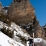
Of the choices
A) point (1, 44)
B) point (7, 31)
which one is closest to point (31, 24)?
point (7, 31)

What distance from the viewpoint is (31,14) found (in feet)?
99.5

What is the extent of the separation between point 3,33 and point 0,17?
16.8 ft

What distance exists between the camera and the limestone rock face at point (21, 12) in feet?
96.8

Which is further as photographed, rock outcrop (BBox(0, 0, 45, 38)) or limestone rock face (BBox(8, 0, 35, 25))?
limestone rock face (BBox(8, 0, 35, 25))

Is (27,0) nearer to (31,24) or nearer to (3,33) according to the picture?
(31,24)

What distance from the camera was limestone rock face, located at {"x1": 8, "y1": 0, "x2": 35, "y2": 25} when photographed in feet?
96.8

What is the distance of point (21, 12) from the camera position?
98.6ft

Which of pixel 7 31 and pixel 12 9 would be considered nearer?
pixel 7 31

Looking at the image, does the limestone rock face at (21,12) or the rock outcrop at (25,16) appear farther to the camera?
the limestone rock face at (21,12)

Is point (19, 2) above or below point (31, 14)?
above

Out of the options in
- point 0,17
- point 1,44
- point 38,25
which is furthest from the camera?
point 38,25

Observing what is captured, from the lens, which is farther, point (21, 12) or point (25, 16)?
point (21, 12)

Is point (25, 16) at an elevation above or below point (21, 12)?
below

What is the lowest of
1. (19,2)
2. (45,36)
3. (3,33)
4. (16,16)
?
(3,33)
